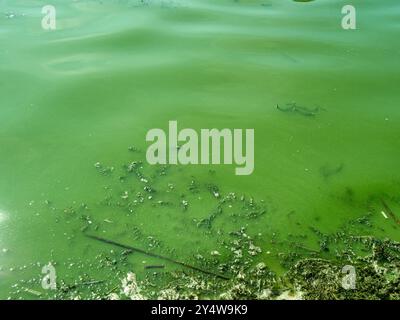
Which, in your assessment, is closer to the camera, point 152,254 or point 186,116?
point 152,254

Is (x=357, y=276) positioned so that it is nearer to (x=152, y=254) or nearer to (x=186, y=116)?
(x=152, y=254)

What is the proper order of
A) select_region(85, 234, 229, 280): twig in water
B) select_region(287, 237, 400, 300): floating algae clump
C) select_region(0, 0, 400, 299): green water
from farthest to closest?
select_region(0, 0, 400, 299): green water → select_region(85, 234, 229, 280): twig in water → select_region(287, 237, 400, 300): floating algae clump

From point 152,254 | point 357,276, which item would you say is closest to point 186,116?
point 152,254

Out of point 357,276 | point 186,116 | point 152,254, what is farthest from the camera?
point 186,116

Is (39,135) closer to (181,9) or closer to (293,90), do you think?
(293,90)

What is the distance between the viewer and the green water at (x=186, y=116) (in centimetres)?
354

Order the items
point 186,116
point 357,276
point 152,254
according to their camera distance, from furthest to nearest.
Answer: point 186,116, point 152,254, point 357,276

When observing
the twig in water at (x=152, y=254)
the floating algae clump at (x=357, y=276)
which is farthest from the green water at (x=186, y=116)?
the floating algae clump at (x=357, y=276)

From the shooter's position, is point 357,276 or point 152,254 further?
point 152,254

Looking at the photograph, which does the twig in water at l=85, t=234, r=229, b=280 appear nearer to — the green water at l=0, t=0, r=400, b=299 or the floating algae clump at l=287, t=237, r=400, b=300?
the green water at l=0, t=0, r=400, b=299

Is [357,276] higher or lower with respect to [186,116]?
lower

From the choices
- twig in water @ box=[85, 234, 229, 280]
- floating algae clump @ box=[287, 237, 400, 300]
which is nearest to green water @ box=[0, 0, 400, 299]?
twig in water @ box=[85, 234, 229, 280]

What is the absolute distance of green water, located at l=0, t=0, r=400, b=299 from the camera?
354cm

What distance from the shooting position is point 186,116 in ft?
15.8
